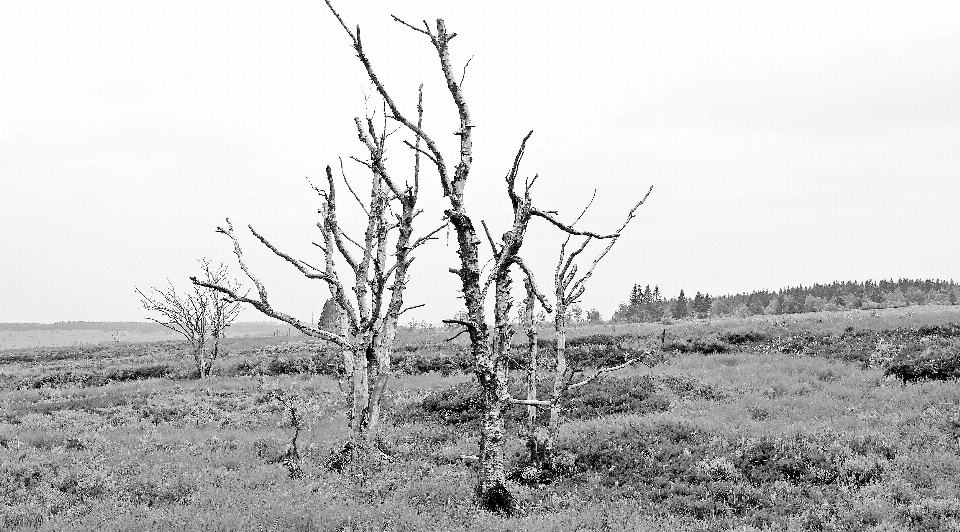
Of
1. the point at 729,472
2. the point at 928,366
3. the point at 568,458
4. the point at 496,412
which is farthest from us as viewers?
the point at 928,366

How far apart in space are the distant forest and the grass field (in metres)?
97.3

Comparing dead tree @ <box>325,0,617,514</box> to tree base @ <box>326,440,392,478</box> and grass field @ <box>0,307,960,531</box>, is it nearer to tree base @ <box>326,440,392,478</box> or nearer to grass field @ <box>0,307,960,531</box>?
grass field @ <box>0,307,960,531</box>

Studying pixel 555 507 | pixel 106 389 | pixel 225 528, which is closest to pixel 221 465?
Answer: pixel 225 528

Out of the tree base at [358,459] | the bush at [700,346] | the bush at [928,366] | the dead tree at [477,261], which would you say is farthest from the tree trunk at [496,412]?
the bush at [700,346]

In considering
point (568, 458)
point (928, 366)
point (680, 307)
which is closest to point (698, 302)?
point (680, 307)

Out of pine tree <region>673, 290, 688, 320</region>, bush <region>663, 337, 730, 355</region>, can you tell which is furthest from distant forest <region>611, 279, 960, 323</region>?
bush <region>663, 337, 730, 355</region>

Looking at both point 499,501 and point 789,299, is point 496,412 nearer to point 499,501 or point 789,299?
point 499,501

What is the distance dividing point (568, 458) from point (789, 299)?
148m

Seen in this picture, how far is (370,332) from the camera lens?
11039 millimetres

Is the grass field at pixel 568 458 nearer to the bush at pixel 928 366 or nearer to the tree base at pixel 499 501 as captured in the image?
the tree base at pixel 499 501

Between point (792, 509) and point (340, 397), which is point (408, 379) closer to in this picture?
point (340, 397)

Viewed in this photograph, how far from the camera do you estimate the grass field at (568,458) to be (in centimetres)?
924

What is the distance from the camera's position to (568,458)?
13352mm

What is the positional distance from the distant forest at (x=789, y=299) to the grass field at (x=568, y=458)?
9733 centimetres
